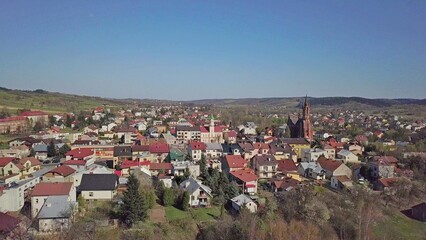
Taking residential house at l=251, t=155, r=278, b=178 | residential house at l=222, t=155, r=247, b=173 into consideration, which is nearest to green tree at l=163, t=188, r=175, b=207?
residential house at l=222, t=155, r=247, b=173

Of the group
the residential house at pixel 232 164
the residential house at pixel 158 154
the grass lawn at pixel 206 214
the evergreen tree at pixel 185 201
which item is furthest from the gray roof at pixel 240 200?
the residential house at pixel 158 154

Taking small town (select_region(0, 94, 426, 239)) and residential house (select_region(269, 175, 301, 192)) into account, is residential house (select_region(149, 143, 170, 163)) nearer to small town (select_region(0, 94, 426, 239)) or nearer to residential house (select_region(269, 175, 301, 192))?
small town (select_region(0, 94, 426, 239))

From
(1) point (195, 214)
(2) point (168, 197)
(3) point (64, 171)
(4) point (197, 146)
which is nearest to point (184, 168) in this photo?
(2) point (168, 197)

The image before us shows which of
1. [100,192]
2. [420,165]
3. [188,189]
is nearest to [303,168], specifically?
[420,165]

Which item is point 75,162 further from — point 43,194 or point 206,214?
point 206,214

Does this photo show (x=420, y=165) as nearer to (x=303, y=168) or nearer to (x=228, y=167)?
(x=303, y=168)
